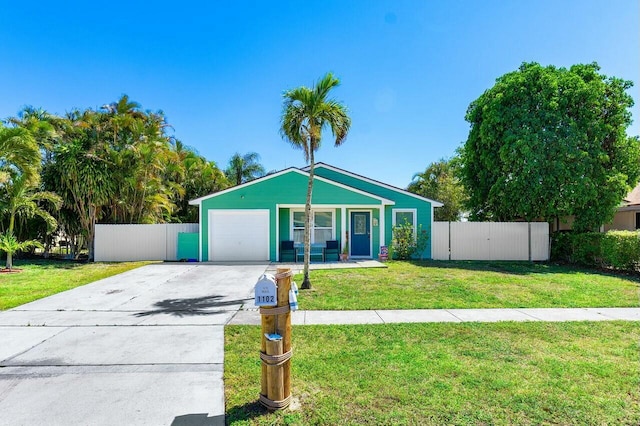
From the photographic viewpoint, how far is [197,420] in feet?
9.27

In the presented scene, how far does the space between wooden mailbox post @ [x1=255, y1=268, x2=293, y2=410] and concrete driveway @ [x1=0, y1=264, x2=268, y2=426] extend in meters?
0.49

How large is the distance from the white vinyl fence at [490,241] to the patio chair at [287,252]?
6.52 meters

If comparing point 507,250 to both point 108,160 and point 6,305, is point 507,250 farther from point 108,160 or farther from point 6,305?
point 108,160

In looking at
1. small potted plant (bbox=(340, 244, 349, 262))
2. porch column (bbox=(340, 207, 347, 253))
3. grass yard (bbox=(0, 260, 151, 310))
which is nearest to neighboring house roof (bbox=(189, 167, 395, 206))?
porch column (bbox=(340, 207, 347, 253))

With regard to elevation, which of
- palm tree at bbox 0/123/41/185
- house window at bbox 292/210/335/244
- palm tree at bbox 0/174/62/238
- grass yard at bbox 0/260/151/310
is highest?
palm tree at bbox 0/123/41/185

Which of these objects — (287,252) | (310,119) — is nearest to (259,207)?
(287,252)

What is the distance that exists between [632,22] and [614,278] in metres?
7.39

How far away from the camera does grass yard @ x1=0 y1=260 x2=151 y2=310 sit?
7599 mm

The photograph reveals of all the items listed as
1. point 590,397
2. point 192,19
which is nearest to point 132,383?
point 590,397

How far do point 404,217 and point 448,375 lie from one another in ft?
41.1

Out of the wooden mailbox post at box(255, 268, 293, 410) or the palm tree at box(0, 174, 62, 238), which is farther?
the palm tree at box(0, 174, 62, 238)

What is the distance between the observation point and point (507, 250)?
15.8m

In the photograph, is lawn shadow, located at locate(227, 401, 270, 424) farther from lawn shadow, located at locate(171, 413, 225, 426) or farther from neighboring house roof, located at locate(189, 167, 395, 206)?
neighboring house roof, located at locate(189, 167, 395, 206)

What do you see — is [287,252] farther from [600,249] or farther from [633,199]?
[633,199]
